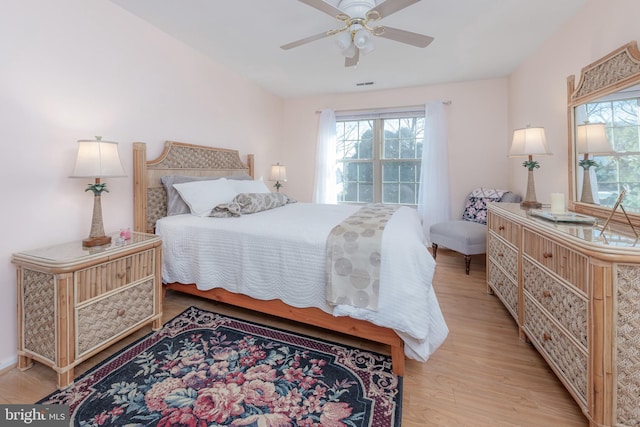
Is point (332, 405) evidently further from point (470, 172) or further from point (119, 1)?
point (470, 172)

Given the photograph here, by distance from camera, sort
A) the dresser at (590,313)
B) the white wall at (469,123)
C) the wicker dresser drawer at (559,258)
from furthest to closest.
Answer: the white wall at (469,123), the wicker dresser drawer at (559,258), the dresser at (590,313)

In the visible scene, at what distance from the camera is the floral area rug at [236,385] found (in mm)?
1325

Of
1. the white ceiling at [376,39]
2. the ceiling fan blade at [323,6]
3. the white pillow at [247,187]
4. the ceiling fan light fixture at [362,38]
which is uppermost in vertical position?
the white ceiling at [376,39]

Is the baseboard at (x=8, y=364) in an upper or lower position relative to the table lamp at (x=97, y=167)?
lower

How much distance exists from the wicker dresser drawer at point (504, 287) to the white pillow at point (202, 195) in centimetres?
251

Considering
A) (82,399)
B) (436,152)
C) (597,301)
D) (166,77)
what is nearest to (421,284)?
(597,301)

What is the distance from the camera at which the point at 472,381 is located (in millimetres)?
1566

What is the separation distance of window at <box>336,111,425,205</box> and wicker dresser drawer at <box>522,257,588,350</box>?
2820 millimetres

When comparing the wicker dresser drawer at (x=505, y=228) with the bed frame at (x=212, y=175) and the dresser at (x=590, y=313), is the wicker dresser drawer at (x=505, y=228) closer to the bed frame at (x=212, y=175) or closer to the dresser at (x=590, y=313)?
the dresser at (x=590, y=313)

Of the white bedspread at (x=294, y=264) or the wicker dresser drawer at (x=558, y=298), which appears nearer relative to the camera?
the wicker dresser drawer at (x=558, y=298)

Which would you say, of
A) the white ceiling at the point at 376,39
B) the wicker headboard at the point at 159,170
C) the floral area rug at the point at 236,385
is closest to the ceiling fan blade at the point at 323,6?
the white ceiling at the point at 376,39

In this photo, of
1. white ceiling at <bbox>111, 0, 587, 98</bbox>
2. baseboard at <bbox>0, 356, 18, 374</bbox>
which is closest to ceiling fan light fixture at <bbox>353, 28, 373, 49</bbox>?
white ceiling at <bbox>111, 0, 587, 98</bbox>

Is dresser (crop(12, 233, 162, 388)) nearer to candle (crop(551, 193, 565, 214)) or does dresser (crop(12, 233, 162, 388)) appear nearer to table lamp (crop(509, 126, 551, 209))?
candle (crop(551, 193, 565, 214))

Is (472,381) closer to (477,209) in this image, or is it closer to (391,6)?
(391,6)
